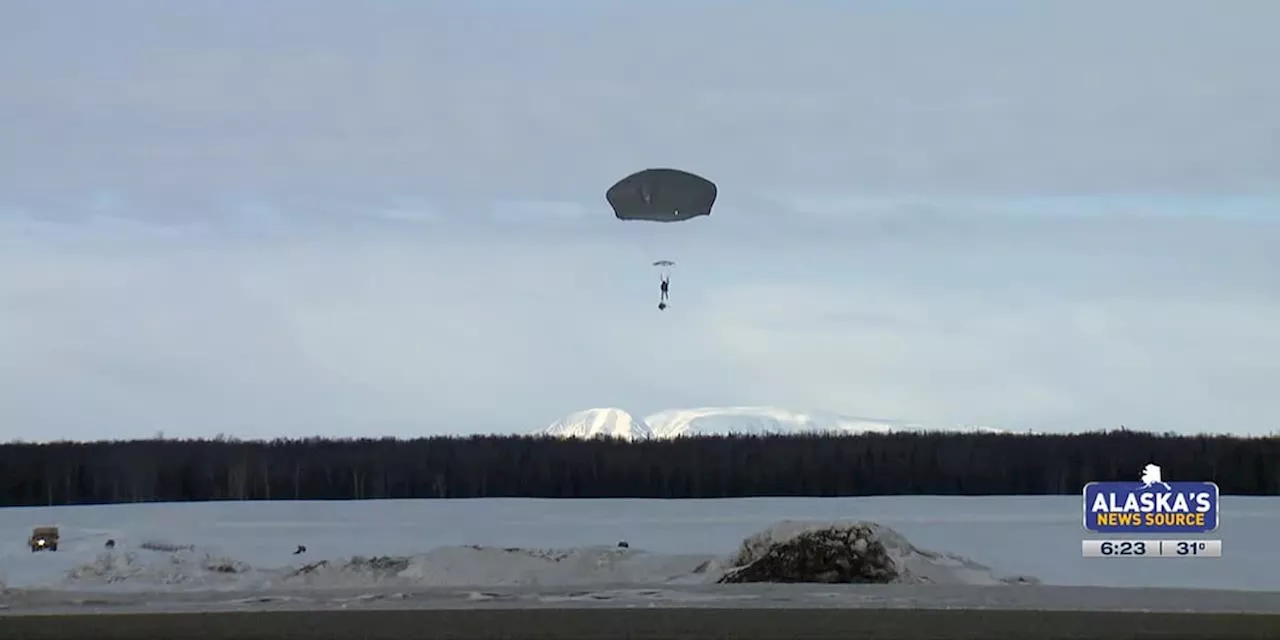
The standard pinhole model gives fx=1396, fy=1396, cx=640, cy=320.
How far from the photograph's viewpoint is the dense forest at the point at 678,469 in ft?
110

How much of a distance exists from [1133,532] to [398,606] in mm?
9944

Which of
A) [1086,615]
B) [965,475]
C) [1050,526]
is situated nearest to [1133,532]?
[1050,526]

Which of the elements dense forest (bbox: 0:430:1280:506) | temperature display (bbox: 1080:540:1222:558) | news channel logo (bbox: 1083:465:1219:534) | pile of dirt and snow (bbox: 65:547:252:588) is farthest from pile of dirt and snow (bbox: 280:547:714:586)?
dense forest (bbox: 0:430:1280:506)

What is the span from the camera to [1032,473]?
33812 millimetres

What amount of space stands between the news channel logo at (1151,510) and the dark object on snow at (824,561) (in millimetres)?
4142

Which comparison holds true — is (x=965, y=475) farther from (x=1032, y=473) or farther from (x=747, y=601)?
(x=747, y=601)

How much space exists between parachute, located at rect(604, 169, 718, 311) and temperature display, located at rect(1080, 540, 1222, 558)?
6763mm

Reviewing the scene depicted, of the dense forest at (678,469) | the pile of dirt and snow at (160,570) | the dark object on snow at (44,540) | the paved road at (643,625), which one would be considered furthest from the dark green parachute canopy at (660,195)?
the dense forest at (678,469)

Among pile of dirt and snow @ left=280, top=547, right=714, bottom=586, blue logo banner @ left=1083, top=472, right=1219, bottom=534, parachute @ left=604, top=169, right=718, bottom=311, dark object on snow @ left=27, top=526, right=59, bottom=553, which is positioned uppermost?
parachute @ left=604, top=169, right=718, bottom=311

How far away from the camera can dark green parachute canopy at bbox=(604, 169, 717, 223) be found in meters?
19.1

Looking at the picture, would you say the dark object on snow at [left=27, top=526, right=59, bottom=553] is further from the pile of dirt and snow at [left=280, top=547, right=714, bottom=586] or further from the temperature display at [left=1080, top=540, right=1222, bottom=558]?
the temperature display at [left=1080, top=540, right=1222, bottom=558]

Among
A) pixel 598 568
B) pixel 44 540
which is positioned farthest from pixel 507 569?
pixel 44 540

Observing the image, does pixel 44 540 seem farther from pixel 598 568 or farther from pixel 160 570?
pixel 598 568

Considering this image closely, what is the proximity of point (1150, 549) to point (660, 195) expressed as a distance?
7.89 m
